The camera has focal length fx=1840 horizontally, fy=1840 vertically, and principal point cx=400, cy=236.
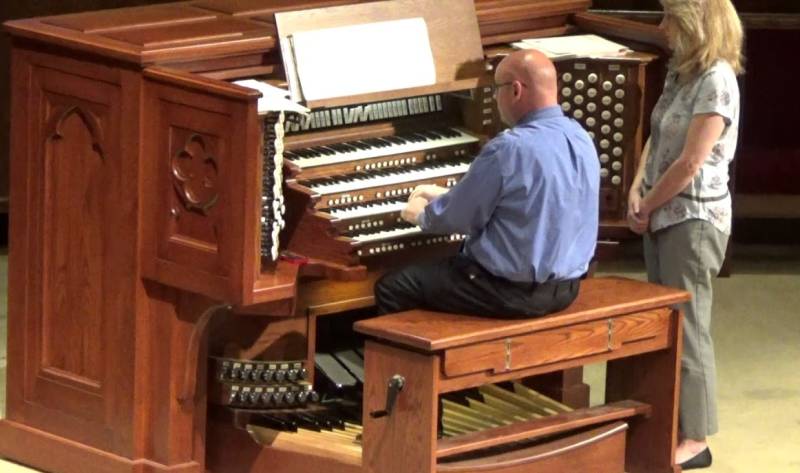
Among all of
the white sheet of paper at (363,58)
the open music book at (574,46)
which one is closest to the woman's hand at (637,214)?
the open music book at (574,46)

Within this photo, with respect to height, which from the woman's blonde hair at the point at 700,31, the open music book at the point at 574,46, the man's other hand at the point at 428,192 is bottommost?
the man's other hand at the point at 428,192

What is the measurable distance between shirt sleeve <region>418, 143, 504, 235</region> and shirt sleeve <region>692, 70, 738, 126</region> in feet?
2.28

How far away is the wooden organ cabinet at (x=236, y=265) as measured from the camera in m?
4.85

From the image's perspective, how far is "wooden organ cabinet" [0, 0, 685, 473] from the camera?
15.9 feet

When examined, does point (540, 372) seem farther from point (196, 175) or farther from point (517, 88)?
point (196, 175)

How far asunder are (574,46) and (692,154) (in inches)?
27.5

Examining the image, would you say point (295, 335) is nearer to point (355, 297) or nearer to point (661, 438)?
point (355, 297)

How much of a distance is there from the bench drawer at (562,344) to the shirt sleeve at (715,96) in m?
0.59

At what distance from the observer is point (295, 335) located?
17.3 feet

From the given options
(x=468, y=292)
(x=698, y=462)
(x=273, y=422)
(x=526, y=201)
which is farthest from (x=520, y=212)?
(x=698, y=462)

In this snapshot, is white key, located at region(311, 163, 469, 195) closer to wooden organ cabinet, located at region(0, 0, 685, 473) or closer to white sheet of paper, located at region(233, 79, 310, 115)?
wooden organ cabinet, located at region(0, 0, 685, 473)

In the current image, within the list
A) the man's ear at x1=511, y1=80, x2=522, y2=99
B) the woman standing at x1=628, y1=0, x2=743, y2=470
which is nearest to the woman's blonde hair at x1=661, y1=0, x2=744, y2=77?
the woman standing at x1=628, y1=0, x2=743, y2=470

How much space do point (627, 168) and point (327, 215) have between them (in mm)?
1140

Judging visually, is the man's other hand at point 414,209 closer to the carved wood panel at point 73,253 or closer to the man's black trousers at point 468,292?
the man's black trousers at point 468,292
